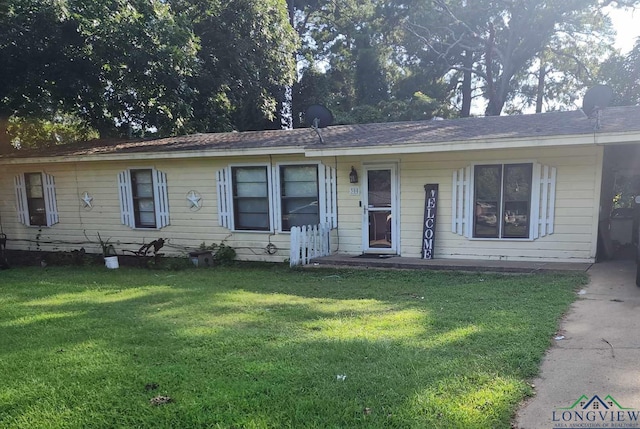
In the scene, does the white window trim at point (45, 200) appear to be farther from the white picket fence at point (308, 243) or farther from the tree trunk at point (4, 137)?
the white picket fence at point (308, 243)

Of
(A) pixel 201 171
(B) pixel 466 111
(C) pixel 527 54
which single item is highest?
(C) pixel 527 54

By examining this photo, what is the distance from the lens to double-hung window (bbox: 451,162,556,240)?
7535 millimetres

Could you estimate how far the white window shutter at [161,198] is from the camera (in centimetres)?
1014

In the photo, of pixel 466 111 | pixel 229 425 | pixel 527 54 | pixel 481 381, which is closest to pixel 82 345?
pixel 229 425

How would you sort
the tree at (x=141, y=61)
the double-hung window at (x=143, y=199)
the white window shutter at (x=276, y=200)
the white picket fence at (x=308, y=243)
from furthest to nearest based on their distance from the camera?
1. the double-hung window at (x=143, y=199)
2. the tree at (x=141, y=61)
3. the white window shutter at (x=276, y=200)
4. the white picket fence at (x=308, y=243)

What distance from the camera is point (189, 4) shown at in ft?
43.2

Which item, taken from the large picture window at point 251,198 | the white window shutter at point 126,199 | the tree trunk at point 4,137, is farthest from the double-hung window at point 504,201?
the tree trunk at point 4,137

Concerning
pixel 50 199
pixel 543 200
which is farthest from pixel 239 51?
pixel 543 200

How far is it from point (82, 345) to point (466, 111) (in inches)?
1089

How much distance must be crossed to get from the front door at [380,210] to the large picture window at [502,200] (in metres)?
1.56

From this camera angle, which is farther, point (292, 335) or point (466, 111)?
point (466, 111)

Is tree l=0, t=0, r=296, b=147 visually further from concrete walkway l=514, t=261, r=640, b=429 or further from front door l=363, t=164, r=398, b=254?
concrete walkway l=514, t=261, r=640, b=429

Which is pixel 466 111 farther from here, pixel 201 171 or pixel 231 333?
pixel 231 333

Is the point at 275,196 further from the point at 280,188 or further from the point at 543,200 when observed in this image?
the point at 543,200
